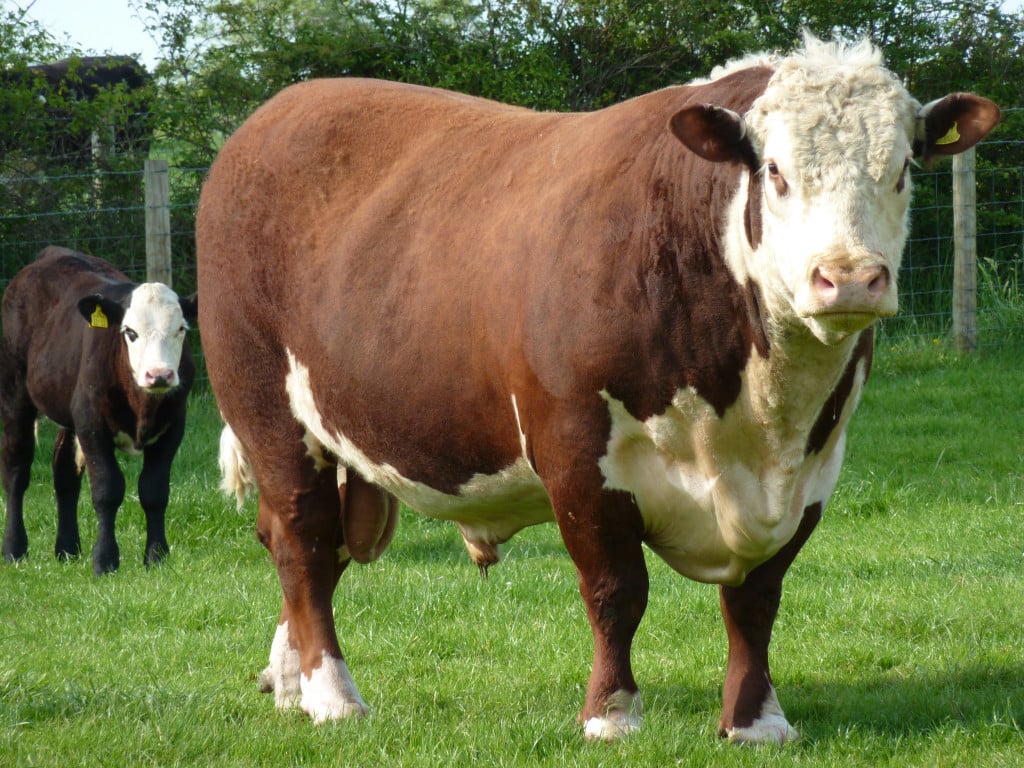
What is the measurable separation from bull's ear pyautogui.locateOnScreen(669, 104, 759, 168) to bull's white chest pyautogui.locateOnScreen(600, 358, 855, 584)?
642mm

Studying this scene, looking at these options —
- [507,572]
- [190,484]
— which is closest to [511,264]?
[507,572]

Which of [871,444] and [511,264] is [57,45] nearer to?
[871,444]

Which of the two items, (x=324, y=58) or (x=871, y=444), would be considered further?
(x=324, y=58)

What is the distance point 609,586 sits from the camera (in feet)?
13.0

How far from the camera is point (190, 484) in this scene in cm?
932

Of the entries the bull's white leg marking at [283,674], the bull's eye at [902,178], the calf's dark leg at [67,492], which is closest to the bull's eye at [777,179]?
the bull's eye at [902,178]

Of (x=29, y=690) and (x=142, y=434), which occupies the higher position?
(x=142, y=434)

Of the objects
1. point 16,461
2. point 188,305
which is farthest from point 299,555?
point 16,461

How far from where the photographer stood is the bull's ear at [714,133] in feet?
11.5

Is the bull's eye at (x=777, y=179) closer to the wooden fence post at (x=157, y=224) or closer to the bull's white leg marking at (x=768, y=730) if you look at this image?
the bull's white leg marking at (x=768, y=730)

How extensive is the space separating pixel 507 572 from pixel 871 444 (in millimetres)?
3854

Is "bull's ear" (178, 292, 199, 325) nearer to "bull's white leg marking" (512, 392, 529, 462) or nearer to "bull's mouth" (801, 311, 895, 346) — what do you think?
"bull's white leg marking" (512, 392, 529, 462)

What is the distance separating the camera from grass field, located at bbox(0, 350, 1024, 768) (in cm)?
404

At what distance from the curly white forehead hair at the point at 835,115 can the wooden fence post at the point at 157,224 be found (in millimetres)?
8001
